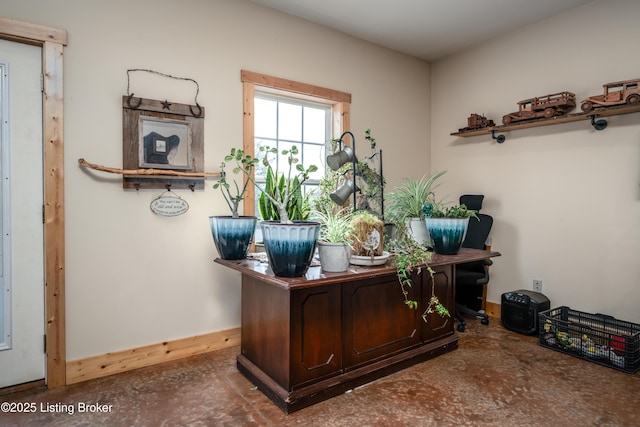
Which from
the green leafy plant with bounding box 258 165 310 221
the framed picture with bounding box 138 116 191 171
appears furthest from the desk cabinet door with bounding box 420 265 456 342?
the framed picture with bounding box 138 116 191 171

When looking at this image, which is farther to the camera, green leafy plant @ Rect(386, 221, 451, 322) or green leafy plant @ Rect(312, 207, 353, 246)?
green leafy plant @ Rect(386, 221, 451, 322)

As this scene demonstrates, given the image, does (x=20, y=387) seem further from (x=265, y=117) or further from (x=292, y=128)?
(x=292, y=128)

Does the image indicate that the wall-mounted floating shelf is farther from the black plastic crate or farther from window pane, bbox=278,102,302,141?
window pane, bbox=278,102,302,141

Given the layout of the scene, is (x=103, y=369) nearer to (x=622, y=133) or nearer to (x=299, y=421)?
(x=299, y=421)

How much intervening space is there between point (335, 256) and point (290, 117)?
6.07ft

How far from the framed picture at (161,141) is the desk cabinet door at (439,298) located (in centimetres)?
185

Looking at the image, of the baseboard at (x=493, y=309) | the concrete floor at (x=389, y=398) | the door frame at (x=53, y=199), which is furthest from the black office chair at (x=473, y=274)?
the door frame at (x=53, y=199)

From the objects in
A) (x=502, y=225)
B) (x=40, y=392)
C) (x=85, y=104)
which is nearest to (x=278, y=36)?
(x=85, y=104)

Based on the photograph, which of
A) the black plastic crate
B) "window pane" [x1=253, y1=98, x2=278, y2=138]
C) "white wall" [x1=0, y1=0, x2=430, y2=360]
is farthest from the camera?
"window pane" [x1=253, y1=98, x2=278, y2=138]

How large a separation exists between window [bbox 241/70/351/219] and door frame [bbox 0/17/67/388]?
124 centimetres

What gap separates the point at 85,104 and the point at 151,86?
442 mm

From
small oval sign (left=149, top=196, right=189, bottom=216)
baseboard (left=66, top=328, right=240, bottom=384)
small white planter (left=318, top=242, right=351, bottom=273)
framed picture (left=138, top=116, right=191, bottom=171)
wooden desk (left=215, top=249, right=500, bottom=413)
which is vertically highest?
framed picture (left=138, top=116, right=191, bottom=171)

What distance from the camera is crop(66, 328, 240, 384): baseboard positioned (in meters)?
2.41

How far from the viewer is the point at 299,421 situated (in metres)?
1.94
